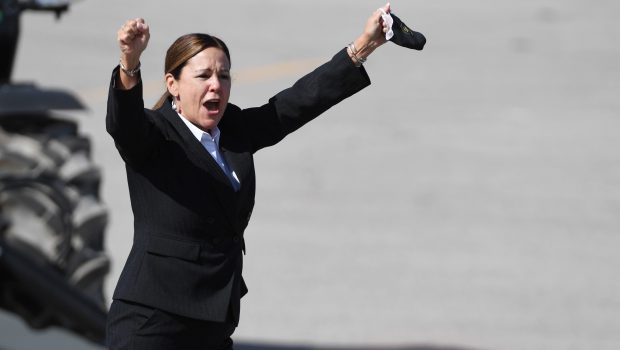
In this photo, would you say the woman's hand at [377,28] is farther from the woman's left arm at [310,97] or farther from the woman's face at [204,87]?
the woman's face at [204,87]

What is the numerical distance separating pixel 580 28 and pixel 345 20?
2483 millimetres

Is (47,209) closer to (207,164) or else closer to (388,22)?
Result: (207,164)

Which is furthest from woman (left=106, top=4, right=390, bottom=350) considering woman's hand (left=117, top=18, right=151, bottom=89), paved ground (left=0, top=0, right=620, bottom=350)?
paved ground (left=0, top=0, right=620, bottom=350)

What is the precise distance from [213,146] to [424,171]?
7.89 m

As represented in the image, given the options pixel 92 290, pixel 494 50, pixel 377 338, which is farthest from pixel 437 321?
pixel 494 50

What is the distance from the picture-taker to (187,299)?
379 centimetres

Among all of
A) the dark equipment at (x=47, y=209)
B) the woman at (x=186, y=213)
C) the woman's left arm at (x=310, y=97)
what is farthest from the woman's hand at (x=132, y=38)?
the dark equipment at (x=47, y=209)

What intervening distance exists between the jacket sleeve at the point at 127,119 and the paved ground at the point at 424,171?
3799mm

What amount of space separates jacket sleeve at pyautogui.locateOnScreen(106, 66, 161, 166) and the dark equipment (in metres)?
2.91

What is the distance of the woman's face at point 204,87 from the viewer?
3770 mm

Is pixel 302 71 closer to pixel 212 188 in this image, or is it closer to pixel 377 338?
pixel 377 338

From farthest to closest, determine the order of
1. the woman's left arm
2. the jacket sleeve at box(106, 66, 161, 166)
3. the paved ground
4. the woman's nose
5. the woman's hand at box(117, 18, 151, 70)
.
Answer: the paved ground < the woman's left arm < the woman's nose < the jacket sleeve at box(106, 66, 161, 166) < the woman's hand at box(117, 18, 151, 70)

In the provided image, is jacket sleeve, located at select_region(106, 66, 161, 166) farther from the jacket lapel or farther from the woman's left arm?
the woman's left arm

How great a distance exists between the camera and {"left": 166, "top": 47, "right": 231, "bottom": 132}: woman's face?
377 centimetres
